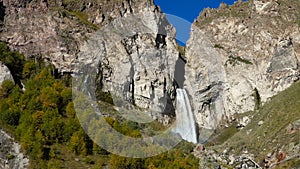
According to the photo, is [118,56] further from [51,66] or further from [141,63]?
[51,66]

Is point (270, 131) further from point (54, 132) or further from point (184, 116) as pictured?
point (54, 132)

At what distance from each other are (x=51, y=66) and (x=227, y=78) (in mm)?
44290

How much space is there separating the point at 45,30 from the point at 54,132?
169 ft

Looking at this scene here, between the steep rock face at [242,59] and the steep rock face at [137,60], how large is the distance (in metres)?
8.09

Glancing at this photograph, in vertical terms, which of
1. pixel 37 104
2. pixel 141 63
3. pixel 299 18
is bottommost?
pixel 37 104

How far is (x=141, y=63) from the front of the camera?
388 feet

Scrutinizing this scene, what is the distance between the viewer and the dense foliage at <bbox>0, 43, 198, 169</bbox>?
55844 mm

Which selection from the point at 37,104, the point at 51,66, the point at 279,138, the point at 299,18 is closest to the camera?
the point at 37,104

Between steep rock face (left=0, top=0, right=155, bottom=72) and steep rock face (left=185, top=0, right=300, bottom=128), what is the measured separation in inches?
1236

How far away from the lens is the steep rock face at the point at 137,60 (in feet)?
370

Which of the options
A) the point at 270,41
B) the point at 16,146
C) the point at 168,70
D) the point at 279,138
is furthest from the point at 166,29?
the point at 16,146

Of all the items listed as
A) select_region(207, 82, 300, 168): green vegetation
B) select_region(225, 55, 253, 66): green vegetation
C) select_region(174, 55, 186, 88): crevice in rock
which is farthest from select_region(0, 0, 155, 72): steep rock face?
select_region(207, 82, 300, 168): green vegetation

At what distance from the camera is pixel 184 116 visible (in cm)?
12144

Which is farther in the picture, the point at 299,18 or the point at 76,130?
the point at 299,18
